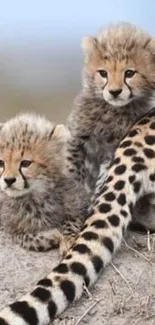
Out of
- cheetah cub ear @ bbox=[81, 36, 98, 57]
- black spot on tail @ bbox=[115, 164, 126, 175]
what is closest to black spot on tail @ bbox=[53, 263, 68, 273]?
black spot on tail @ bbox=[115, 164, 126, 175]

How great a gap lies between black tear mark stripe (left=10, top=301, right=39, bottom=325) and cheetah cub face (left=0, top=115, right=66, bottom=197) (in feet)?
1.38

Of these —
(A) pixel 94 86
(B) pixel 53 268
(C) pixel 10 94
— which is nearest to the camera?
(B) pixel 53 268

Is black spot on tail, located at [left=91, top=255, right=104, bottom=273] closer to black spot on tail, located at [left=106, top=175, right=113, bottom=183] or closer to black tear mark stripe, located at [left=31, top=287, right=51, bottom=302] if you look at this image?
black tear mark stripe, located at [left=31, top=287, right=51, bottom=302]

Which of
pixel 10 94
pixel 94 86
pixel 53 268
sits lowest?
pixel 53 268

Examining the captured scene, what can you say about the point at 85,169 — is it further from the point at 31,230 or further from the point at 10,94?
the point at 10,94

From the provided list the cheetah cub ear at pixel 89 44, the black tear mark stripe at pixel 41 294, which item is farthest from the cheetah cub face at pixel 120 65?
the black tear mark stripe at pixel 41 294

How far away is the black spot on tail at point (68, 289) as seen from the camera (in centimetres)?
334

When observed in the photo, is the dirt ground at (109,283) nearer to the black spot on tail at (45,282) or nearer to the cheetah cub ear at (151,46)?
the black spot on tail at (45,282)

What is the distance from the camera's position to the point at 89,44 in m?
4.04

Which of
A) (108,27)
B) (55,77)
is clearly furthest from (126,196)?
(55,77)

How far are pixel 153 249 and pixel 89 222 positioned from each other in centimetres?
21

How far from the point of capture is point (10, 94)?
32.1 feet

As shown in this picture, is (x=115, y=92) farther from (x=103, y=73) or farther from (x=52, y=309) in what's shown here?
(x=52, y=309)

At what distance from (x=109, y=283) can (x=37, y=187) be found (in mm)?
378
